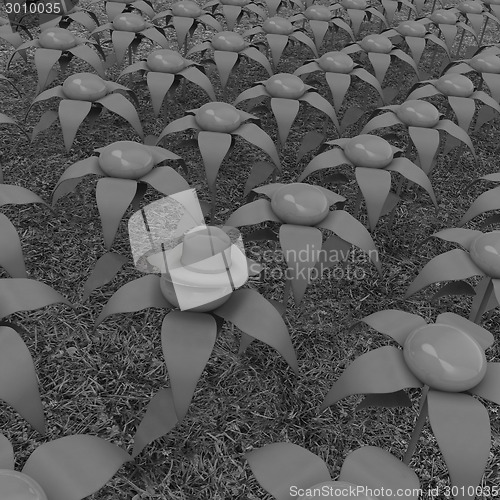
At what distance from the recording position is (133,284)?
105 centimetres

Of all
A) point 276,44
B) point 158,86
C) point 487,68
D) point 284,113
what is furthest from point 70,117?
point 487,68

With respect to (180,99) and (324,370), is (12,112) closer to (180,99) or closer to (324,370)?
(180,99)

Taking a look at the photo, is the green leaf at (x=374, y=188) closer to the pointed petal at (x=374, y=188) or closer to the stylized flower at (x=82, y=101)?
the pointed petal at (x=374, y=188)

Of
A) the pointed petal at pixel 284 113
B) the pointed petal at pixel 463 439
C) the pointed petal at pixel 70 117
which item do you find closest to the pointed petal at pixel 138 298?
the pointed petal at pixel 463 439

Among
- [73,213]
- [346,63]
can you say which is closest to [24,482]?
[73,213]

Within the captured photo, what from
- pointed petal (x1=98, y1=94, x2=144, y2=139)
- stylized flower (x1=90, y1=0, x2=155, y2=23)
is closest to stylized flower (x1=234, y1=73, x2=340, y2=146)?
pointed petal (x1=98, y1=94, x2=144, y2=139)

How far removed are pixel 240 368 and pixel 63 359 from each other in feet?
1.64

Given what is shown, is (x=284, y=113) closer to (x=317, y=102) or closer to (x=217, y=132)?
(x=317, y=102)

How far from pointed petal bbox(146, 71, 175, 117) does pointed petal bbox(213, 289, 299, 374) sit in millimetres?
1076

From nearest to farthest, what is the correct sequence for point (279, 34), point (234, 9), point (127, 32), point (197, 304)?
point (197, 304)
point (127, 32)
point (279, 34)
point (234, 9)

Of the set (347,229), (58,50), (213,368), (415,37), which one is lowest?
(213,368)

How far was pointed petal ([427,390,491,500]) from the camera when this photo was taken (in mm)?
785

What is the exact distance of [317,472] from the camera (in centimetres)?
78

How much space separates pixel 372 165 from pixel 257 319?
70cm
